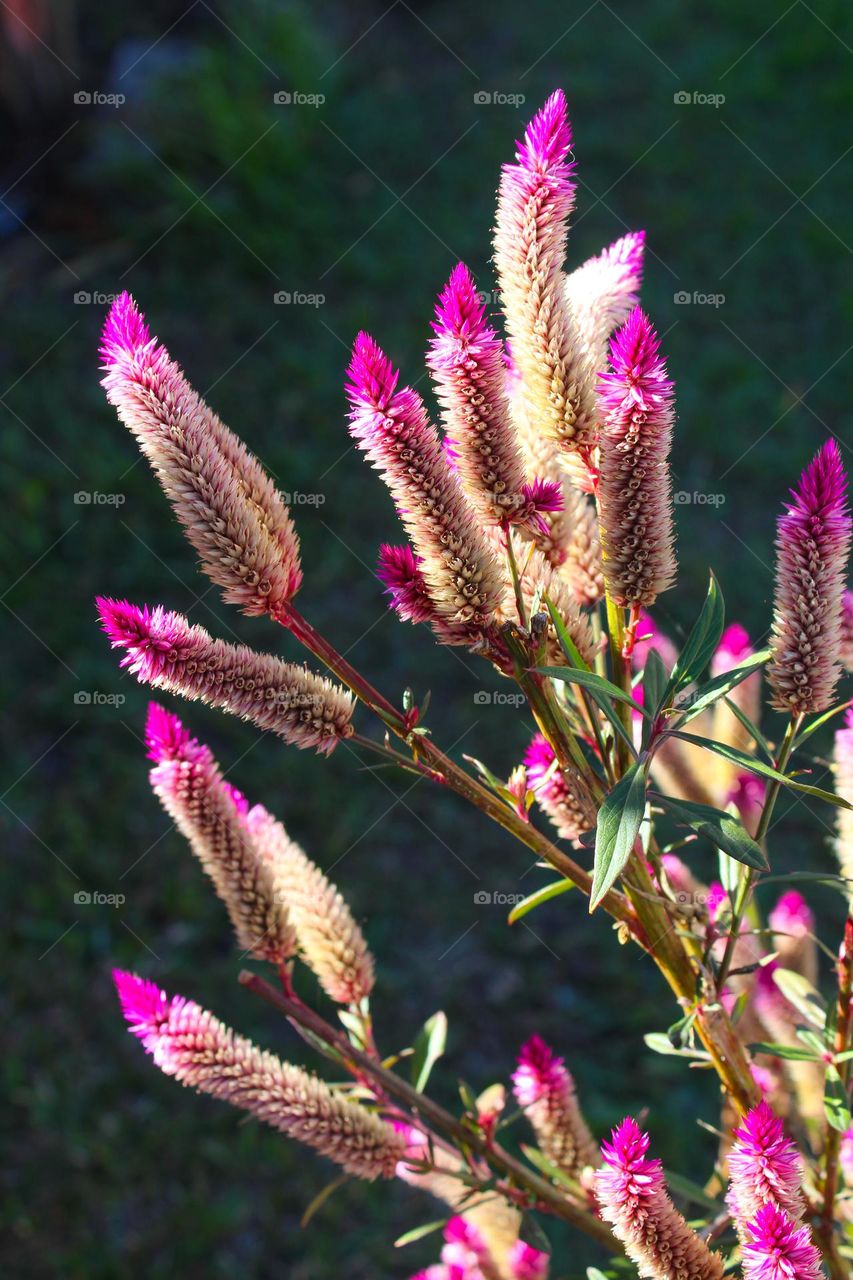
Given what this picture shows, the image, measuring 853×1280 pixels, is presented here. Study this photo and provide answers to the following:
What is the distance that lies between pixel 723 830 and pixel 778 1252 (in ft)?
1.09

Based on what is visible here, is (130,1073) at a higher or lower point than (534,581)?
lower

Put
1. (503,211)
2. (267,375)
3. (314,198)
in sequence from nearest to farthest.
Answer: (503,211)
(267,375)
(314,198)

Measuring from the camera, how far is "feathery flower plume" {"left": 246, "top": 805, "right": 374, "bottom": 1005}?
58.8 inches

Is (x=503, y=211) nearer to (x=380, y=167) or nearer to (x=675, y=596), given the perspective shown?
(x=675, y=596)

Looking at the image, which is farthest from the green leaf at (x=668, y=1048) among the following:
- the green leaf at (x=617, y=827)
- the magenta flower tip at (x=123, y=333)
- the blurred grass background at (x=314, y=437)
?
the blurred grass background at (x=314, y=437)

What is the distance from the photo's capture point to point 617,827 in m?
1.05

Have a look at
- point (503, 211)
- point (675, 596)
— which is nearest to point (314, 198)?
point (675, 596)

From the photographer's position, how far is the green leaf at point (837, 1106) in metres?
1.30

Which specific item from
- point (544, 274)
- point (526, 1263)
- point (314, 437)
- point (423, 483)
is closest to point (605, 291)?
point (544, 274)

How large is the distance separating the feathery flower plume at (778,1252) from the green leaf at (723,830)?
27cm

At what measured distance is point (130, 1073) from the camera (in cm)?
318

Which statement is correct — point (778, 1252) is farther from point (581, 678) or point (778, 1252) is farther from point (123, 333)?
point (123, 333)

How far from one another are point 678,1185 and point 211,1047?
58cm

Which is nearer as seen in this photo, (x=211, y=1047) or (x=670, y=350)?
(x=211, y=1047)
